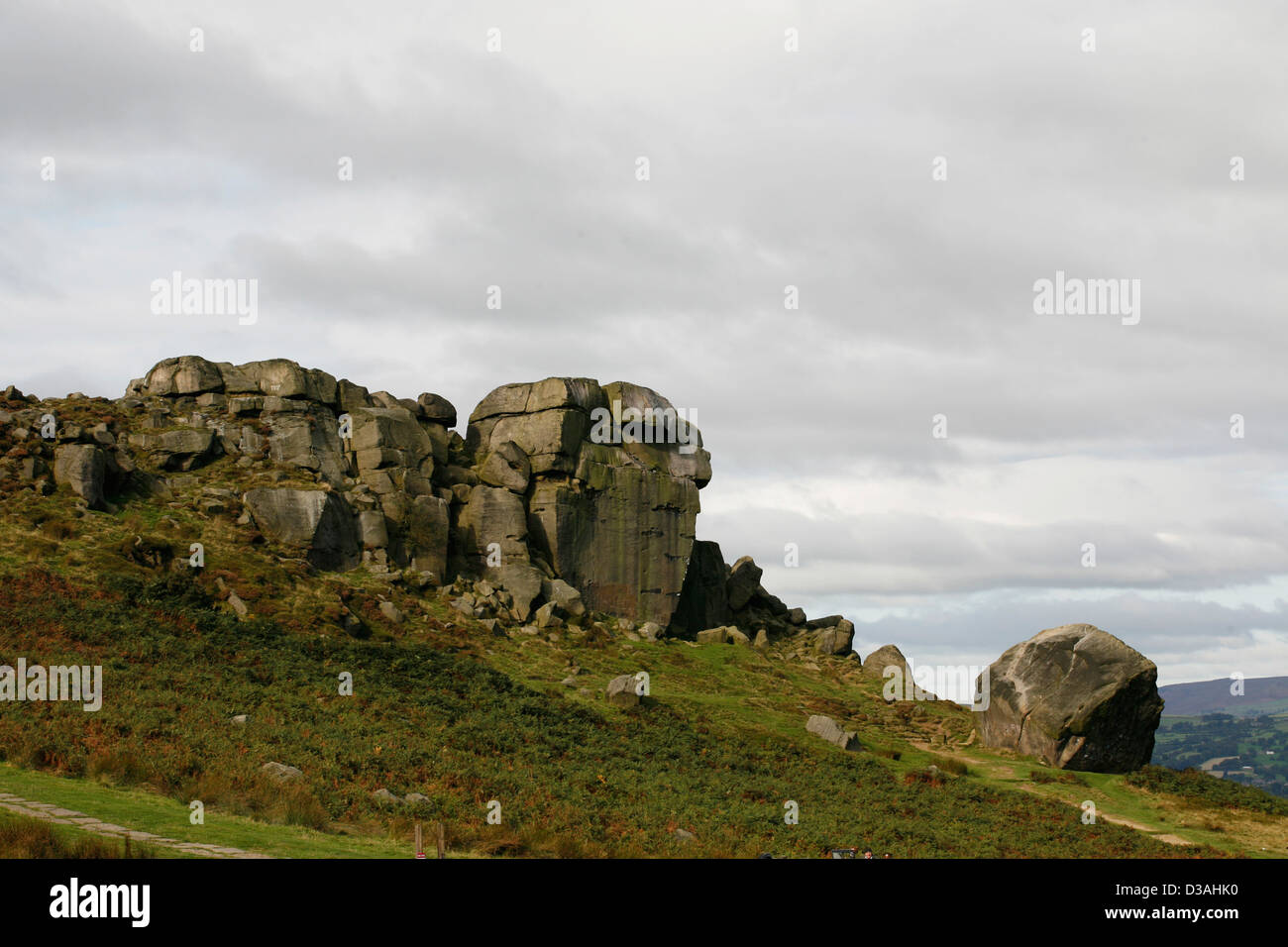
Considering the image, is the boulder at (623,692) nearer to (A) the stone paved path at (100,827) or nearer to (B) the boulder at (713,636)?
(B) the boulder at (713,636)

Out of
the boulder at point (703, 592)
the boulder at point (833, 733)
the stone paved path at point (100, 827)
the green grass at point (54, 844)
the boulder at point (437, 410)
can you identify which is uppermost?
the boulder at point (437, 410)

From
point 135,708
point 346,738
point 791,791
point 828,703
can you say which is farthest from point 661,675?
point 135,708

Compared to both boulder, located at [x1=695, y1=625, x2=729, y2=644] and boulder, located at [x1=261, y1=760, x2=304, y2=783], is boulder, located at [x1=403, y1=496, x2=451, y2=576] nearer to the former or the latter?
boulder, located at [x1=695, y1=625, x2=729, y2=644]

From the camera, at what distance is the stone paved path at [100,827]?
18766 mm

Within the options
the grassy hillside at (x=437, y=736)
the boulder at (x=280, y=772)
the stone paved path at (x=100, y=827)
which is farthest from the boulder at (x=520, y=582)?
the stone paved path at (x=100, y=827)

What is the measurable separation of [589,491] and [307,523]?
18.5 m

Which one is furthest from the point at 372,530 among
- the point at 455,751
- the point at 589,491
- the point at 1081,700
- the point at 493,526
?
the point at 1081,700

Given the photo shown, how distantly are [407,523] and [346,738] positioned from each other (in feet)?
94.6

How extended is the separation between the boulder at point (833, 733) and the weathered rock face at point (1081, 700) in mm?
7593

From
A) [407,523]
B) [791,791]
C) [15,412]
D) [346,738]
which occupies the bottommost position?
[791,791]

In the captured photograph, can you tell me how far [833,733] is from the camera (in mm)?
49688

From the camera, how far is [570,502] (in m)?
66.8

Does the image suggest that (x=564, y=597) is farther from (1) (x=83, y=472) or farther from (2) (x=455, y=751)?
(2) (x=455, y=751)
